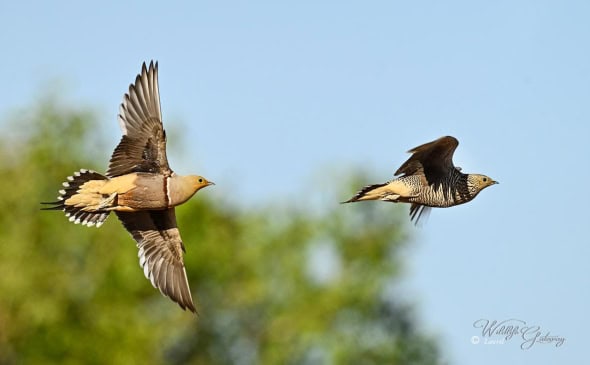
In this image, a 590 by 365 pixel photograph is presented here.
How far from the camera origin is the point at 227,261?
32.2 m

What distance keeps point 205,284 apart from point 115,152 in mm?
18225

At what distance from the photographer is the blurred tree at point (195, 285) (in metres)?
30.0

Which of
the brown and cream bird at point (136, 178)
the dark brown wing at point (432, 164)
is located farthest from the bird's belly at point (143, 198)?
the dark brown wing at point (432, 164)

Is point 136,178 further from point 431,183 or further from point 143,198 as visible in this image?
point 431,183

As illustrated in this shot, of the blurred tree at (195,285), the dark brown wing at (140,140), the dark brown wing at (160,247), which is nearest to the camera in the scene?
the dark brown wing at (140,140)

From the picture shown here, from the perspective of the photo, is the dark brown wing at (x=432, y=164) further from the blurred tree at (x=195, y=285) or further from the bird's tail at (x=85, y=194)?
the blurred tree at (x=195, y=285)

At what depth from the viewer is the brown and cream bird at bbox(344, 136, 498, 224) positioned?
1377 cm

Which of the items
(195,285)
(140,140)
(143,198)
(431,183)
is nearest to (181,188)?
(143,198)

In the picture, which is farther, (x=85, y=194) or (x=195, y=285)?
(x=195, y=285)

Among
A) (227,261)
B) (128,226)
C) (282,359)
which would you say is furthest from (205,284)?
(128,226)

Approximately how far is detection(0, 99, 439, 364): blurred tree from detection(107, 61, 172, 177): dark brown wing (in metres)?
15.5

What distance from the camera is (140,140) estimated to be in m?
13.8

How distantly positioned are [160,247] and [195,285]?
17221 mm

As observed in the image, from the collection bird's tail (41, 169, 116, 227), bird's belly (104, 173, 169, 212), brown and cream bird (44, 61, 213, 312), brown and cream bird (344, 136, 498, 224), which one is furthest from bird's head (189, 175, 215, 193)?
brown and cream bird (344, 136, 498, 224)
